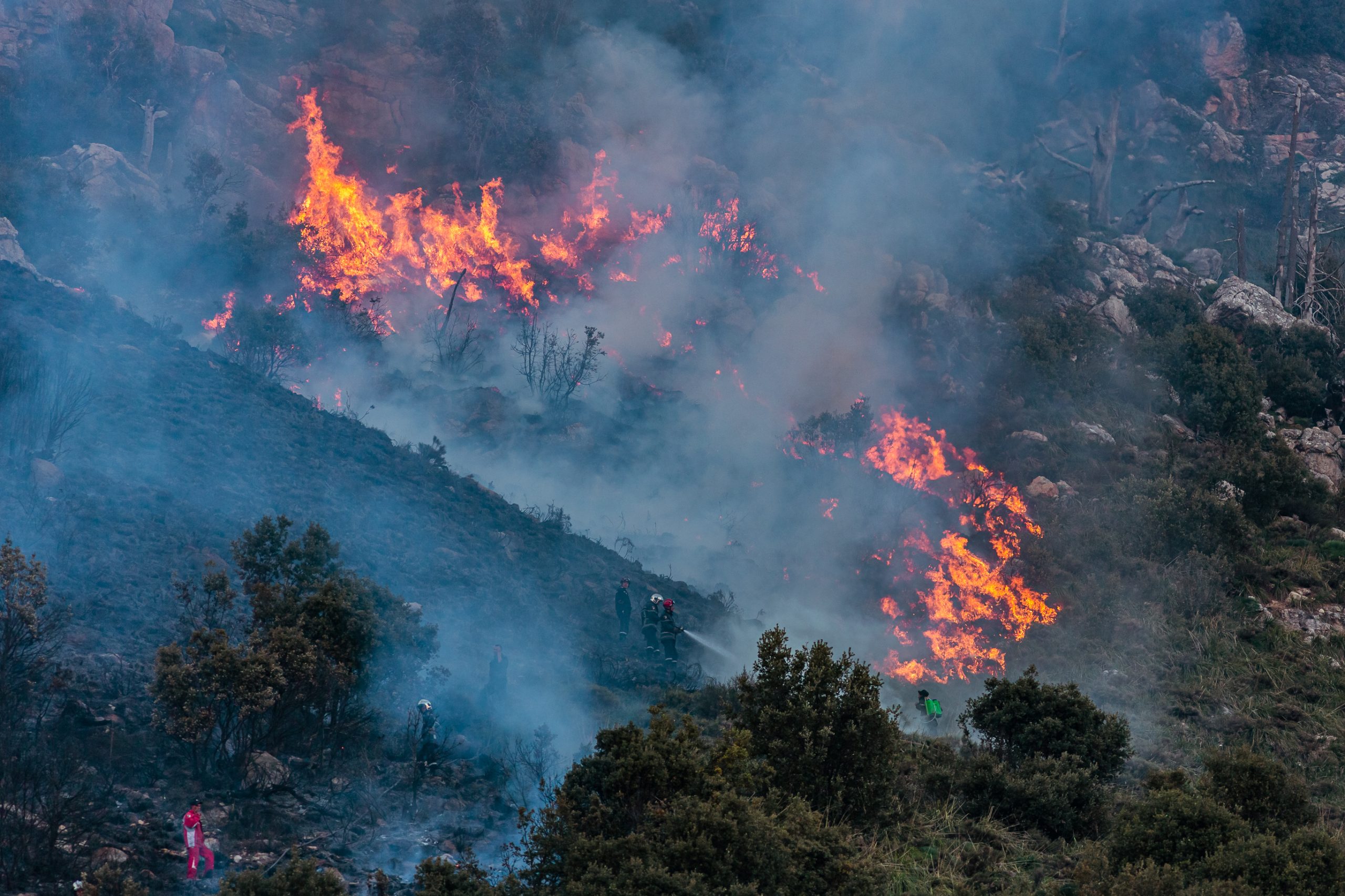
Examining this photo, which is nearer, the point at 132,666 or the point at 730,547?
the point at 132,666

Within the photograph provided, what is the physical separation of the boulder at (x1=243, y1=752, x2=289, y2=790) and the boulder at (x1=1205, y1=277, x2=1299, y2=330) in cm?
3496

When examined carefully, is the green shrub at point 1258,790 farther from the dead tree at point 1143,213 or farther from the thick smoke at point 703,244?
the dead tree at point 1143,213

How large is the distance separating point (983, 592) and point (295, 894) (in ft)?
77.0

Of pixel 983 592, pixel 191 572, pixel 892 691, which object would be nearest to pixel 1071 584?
pixel 983 592

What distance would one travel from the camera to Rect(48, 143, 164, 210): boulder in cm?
3791

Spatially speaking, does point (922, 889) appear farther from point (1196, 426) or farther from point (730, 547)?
point (1196, 426)

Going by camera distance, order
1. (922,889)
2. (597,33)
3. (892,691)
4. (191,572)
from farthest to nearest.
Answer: (597,33) → (892,691) → (191,572) → (922,889)

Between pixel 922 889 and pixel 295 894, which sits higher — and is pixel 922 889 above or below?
above

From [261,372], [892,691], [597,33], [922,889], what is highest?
[597,33]

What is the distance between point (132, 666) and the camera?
17.0 metres

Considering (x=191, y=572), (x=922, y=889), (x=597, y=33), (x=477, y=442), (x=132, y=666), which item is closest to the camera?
(x=922, y=889)

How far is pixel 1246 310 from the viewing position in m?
38.3

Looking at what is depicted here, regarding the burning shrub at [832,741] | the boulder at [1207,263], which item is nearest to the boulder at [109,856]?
the burning shrub at [832,741]

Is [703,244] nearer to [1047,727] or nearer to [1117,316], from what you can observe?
[1117,316]
